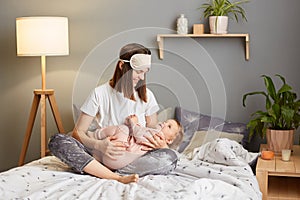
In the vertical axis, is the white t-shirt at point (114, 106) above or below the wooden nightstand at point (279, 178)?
above

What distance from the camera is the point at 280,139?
3.25 meters

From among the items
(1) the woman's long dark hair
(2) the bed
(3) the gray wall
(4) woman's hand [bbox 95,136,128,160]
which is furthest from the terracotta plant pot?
(4) woman's hand [bbox 95,136,128,160]

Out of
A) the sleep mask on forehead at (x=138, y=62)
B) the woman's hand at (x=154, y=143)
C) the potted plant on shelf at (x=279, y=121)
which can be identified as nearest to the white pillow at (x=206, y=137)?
the potted plant on shelf at (x=279, y=121)

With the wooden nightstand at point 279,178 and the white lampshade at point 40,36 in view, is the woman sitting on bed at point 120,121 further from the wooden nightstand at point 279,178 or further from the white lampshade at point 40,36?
the white lampshade at point 40,36

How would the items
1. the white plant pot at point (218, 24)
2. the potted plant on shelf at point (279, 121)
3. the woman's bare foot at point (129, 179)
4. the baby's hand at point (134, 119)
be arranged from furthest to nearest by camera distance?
the white plant pot at point (218, 24) → the potted plant on shelf at point (279, 121) → the baby's hand at point (134, 119) → the woman's bare foot at point (129, 179)

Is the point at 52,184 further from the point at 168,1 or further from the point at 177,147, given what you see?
the point at 168,1

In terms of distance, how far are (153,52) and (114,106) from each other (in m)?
0.95

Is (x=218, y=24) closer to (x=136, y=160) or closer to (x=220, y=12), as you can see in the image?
(x=220, y=12)

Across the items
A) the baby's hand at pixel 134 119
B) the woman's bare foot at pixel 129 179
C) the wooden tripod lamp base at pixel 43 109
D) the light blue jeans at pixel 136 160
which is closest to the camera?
the woman's bare foot at pixel 129 179

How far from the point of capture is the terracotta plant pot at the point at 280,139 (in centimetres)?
324

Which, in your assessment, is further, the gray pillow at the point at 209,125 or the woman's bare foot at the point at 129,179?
the gray pillow at the point at 209,125

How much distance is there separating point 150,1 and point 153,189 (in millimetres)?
1731

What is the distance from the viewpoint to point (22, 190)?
8.19 feet

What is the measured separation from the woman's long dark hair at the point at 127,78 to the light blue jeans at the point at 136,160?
33 cm
